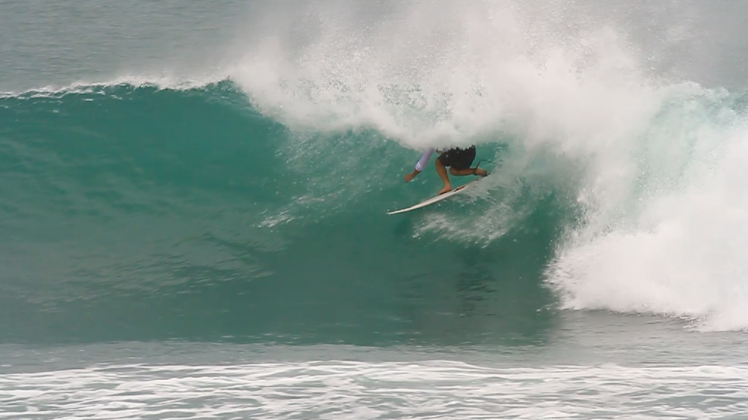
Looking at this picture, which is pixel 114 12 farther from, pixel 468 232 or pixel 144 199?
pixel 468 232

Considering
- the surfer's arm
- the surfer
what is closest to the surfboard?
the surfer

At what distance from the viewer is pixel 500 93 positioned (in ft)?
40.1

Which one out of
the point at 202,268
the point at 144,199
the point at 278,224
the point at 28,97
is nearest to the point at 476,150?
the point at 278,224

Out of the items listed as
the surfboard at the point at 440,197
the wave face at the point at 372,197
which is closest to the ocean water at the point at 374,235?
the wave face at the point at 372,197

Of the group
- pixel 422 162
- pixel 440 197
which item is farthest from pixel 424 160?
pixel 440 197

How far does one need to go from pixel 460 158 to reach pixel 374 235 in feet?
5.14

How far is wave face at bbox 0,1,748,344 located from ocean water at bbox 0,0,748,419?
0.04 meters

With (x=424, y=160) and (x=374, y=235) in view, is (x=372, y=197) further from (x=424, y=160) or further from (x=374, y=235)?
(x=424, y=160)

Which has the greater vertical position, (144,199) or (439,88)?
(439,88)

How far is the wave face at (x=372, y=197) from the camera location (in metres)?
9.30

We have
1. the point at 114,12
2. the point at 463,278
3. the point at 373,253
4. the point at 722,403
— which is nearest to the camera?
the point at 722,403

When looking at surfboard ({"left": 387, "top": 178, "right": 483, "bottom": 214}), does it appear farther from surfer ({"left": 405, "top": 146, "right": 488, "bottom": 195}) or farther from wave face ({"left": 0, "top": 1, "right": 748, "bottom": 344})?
wave face ({"left": 0, "top": 1, "right": 748, "bottom": 344})

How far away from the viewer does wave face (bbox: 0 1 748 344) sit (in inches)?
366

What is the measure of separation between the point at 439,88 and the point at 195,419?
7678 mm
